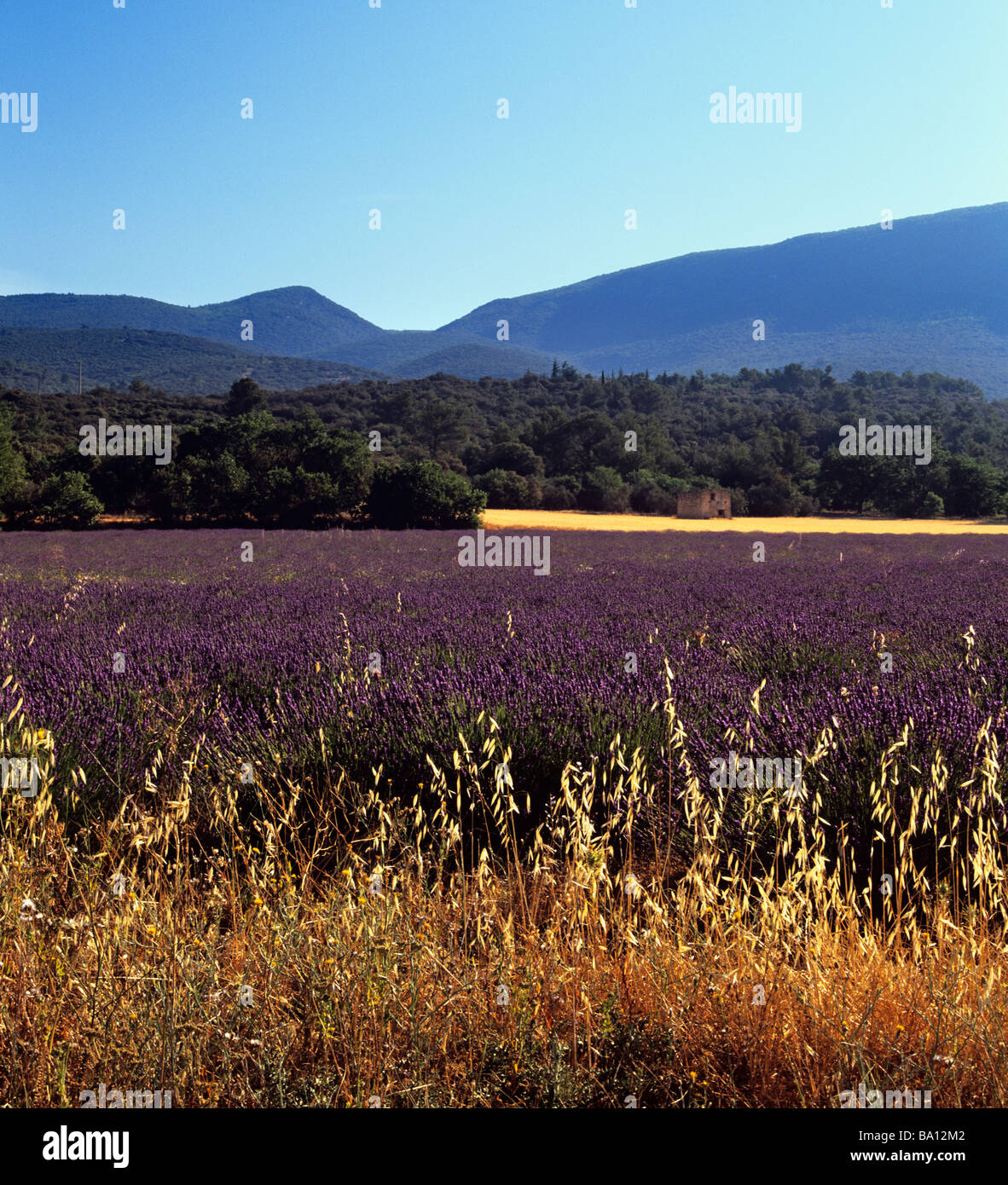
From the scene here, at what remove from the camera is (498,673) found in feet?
12.7

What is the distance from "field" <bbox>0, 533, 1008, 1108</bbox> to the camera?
1558 mm

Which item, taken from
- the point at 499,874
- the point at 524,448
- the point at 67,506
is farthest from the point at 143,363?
the point at 499,874

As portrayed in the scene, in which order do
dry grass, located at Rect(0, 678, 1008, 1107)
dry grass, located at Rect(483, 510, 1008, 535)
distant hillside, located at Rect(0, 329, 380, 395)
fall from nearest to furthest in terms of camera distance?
dry grass, located at Rect(0, 678, 1008, 1107) → dry grass, located at Rect(483, 510, 1008, 535) → distant hillside, located at Rect(0, 329, 380, 395)

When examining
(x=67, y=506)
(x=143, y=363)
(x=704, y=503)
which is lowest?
(x=67, y=506)

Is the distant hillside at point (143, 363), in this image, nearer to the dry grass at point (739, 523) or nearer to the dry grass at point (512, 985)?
the dry grass at point (739, 523)

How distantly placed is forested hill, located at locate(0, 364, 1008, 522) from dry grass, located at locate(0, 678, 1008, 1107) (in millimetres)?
34404

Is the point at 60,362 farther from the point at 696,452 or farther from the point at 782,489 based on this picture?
the point at 782,489

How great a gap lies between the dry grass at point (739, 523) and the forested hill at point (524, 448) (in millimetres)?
2968

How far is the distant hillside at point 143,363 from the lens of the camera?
14975cm

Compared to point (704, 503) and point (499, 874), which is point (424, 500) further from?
point (499, 874)

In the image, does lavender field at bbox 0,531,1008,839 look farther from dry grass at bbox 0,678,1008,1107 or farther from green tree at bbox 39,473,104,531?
green tree at bbox 39,473,104,531

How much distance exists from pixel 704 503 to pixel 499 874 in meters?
45.5

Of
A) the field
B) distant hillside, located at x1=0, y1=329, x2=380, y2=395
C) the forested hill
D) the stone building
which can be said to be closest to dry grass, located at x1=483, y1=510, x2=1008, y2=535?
the stone building

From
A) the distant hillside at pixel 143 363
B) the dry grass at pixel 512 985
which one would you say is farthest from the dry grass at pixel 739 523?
the distant hillside at pixel 143 363
